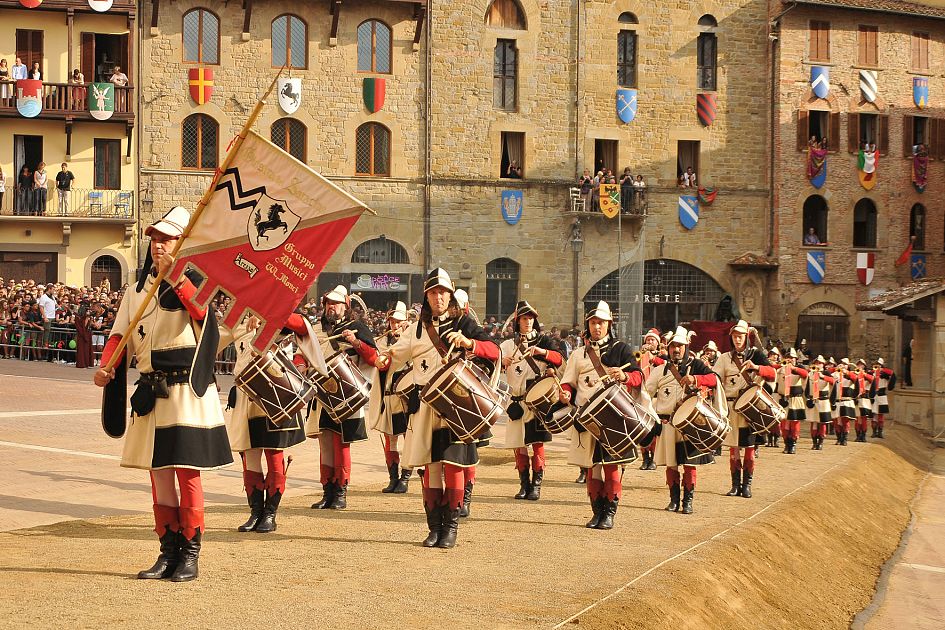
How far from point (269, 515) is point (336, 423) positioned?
5.68 ft

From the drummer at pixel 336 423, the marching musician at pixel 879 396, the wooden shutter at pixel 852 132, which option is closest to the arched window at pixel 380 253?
the marching musician at pixel 879 396

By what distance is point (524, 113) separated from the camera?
44.9 metres

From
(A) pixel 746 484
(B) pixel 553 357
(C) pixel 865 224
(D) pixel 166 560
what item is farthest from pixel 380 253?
(D) pixel 166 560

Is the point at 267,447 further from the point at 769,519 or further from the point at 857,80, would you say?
the point at 857,80

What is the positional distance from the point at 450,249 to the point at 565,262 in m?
4.24

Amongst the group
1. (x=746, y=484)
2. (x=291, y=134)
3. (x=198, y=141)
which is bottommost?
(x=746, y=484)

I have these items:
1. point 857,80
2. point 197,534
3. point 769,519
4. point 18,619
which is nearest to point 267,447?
point 197,534

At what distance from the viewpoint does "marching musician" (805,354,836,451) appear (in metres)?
28.8

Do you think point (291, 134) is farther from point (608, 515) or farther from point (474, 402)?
point (474, 402)

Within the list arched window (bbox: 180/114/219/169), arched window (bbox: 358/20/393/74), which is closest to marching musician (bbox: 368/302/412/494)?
arched window (bbox: 180/114/219/169)

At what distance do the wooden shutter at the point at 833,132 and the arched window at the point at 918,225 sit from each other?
4.50 meters

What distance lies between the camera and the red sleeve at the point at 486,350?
10875mm

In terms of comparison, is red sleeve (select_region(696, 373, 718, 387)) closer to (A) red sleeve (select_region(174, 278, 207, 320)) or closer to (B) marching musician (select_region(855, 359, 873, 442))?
(A) red sleeve (select_region(174, 278, 207, 320))

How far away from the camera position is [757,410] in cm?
1778
